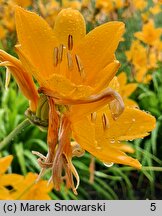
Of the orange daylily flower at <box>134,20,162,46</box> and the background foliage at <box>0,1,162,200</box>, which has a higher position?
the orange daylily flower at <box>134,20,162,46</box>

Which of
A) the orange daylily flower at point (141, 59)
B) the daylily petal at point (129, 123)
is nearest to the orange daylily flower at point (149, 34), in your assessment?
the orange daylily flower at point (141, 59)

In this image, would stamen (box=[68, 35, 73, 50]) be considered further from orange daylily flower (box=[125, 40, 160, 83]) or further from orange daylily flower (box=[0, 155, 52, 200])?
orange daylily flower (box=[125, 40, 160, 83])

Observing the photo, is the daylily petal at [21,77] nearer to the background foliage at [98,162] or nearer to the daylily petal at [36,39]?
the daylily petal at [36,39]

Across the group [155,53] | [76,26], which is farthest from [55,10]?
[76,26]

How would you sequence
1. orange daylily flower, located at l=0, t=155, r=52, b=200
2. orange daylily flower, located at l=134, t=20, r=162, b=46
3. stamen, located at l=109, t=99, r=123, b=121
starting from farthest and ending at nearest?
orange daylily flower, located at l=134, t=20, r=162, b=46, orange daylily flower, located at l=0, t=155, r=52, b=200, stamen, located at l=109, t=99, r=123, b=121

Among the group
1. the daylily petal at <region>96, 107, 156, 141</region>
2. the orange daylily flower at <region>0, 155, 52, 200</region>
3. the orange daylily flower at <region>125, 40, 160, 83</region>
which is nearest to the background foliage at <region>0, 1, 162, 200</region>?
the orange daylily flower at <region>125, 40, 160, 83</region>
